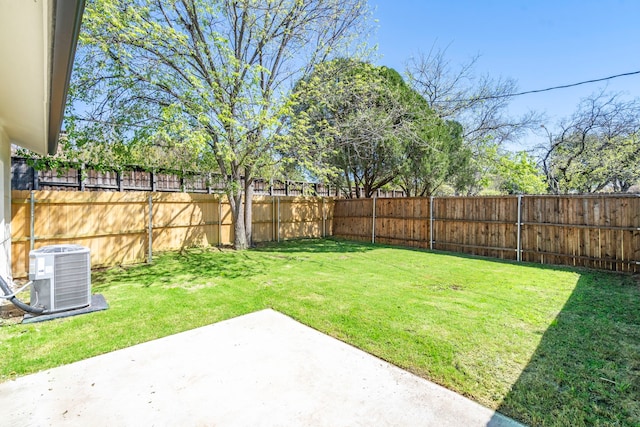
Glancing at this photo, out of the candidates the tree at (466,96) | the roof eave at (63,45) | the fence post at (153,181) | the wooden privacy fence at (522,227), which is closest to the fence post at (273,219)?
the wooden privacy fence at (522,227)

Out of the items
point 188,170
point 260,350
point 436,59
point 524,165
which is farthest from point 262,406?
point 524,165

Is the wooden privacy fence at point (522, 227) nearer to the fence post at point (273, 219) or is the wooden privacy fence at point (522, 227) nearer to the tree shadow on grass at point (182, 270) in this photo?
the fence post at point (273, 219)

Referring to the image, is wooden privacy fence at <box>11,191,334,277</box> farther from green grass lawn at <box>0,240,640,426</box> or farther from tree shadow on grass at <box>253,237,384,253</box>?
green grass lawn at <box>0,240,640,426</box>

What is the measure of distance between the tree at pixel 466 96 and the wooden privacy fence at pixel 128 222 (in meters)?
7.42

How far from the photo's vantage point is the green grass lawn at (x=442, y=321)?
2355 millimetres

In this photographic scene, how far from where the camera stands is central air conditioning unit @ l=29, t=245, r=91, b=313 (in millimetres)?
3809

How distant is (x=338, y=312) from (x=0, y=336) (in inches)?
147

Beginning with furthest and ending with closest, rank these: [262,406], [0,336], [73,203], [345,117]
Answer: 1. [345,117]
2. [73,203]
3. [0,336]
4. [262,406]

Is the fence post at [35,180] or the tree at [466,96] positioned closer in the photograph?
the fence post at [35,180]

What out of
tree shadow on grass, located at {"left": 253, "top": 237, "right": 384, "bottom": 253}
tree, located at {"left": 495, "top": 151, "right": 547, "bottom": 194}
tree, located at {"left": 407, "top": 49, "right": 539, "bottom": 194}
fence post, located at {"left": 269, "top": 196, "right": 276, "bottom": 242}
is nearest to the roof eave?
tree shadow on grass, located at {"left": 253, "top": 237, "right": 384, "bottom": 253}

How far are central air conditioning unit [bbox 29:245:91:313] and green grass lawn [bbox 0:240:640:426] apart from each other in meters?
0.33

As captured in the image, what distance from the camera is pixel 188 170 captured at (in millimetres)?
8484

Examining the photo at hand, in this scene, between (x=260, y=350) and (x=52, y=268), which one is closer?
(x=260, y=350)

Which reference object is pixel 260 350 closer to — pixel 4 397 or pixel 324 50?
pixel 4 397
